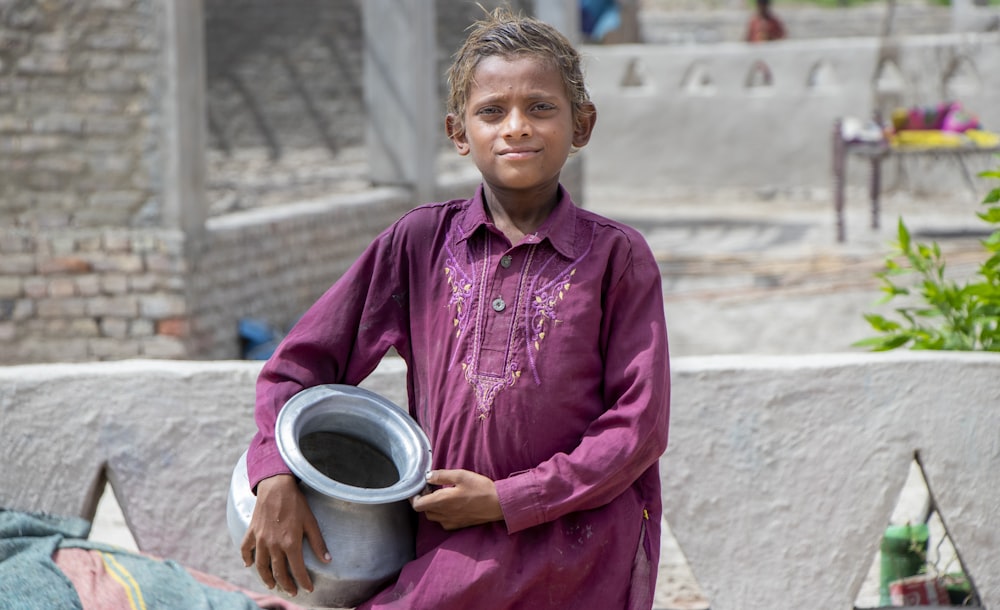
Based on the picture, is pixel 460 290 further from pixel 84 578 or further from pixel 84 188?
pixel 84 188

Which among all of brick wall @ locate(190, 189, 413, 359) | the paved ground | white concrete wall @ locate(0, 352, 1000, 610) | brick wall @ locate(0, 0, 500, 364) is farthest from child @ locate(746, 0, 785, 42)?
white concrete wall @ locate(0, 352, 1000, 610)

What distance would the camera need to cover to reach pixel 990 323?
3375mm

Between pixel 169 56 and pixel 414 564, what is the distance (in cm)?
580

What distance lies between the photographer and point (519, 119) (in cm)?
200

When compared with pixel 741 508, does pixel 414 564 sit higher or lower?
higher

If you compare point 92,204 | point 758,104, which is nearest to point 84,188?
point 92,204

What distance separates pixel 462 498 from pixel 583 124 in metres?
0.63

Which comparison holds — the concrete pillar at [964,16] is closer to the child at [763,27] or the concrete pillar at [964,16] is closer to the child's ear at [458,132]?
the child at [763,27]

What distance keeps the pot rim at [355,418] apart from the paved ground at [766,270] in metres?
1.79

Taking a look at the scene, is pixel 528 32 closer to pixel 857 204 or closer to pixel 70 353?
pixel 70 353

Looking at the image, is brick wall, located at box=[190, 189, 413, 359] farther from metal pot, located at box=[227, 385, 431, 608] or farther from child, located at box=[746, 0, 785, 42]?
child, located at box=[746, 0, 785, 42]

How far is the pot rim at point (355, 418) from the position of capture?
196 cm

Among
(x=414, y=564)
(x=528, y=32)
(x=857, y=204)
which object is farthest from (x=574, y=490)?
(x=857, y=204)

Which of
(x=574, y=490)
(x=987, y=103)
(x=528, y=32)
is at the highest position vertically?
(x=528, y=32)
